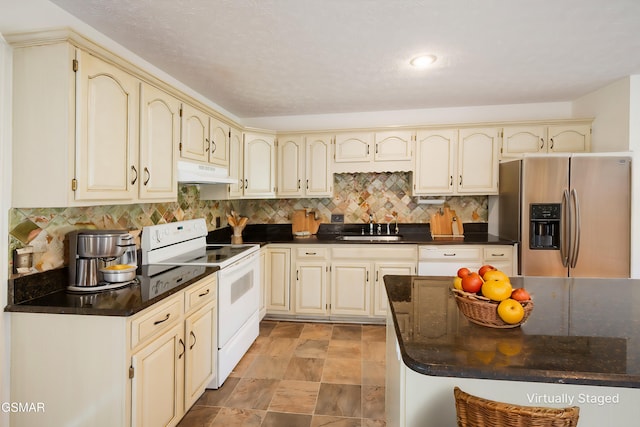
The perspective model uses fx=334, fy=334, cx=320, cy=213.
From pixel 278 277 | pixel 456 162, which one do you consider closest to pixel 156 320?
pixel 278 277

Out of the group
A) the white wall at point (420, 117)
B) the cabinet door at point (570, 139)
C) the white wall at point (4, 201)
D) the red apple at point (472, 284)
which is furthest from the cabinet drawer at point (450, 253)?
the white wall at point (4, 201)

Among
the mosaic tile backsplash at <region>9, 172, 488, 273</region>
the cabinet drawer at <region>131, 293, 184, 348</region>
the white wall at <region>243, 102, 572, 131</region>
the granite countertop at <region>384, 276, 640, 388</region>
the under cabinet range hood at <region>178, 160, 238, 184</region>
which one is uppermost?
the white wall at <region>243, 102, 572, 131</region>

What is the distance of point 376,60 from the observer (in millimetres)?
2467

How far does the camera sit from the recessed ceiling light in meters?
2.41

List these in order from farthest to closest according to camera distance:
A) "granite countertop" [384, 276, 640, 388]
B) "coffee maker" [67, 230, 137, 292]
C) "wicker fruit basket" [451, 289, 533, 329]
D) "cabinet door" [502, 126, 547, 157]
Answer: "cabinet door" [502, 126, 547, 157]
"coffee maker" [67, 230, 137, 292]
"wicker fruit basket" [451, 289, 533, 329]
"granite countertop" [384, 276, 640, 388]

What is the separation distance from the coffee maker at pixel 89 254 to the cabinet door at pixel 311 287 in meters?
2.03

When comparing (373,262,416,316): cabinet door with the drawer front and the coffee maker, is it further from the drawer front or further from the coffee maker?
the coffee maker

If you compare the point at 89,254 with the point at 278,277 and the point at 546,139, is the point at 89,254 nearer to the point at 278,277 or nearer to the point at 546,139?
the point at 278,277

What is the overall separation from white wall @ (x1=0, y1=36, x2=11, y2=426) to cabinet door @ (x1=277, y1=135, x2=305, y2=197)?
251cm

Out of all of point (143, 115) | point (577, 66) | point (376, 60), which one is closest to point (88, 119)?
point (143, 115)

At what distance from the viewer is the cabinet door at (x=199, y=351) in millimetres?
1989

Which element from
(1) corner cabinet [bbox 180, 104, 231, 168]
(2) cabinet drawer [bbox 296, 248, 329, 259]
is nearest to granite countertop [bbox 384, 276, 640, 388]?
(1) corner cabinet [bbox 180, 104, 231, 168]

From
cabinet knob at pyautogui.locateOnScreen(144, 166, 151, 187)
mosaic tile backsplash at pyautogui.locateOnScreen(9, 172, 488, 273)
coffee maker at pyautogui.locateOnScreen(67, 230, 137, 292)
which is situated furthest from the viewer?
mosaic tile backsplash at pyautogui.locateOnScreen(9, 172, 488, 273)

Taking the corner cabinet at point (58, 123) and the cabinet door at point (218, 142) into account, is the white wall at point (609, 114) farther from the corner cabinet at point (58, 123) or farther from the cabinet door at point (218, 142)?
the corner cabinet at point (58, 123)
